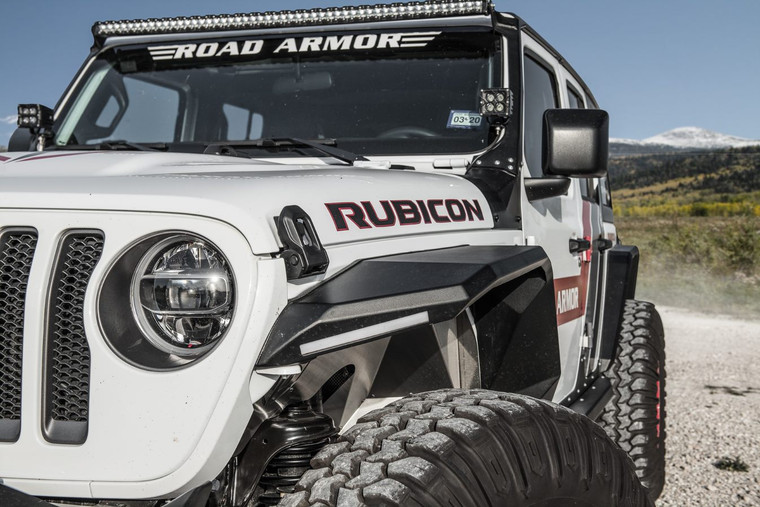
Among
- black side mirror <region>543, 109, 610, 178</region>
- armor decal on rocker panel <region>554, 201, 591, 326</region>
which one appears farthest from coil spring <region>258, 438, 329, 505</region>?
armor decal on rocker panel <region>554, 201, 591, 326</region>

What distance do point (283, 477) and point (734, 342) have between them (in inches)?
396

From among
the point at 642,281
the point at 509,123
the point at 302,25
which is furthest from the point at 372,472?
the point at 642,281

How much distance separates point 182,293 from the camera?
5.24 feet

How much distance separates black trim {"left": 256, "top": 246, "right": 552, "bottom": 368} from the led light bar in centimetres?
140

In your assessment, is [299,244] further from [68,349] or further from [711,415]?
[711,415]

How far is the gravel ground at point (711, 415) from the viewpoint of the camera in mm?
4742

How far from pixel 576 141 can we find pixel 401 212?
0.84 metres

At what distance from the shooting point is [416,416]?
5.74 ft

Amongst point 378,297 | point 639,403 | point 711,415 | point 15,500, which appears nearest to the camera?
point 15,500

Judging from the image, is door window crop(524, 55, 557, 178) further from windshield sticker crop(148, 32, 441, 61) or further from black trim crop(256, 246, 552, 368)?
black trim crop(256, 246, 552, 368)

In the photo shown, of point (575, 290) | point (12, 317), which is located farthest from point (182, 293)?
point (575, 290)

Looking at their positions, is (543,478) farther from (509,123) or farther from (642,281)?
(642,281)

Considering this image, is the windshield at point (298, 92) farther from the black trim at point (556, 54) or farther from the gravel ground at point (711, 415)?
the gravel ground at point (711, 415)

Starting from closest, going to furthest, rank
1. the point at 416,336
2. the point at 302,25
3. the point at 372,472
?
the point at 372,472 < the point at 416,336 < the point at 302,25
